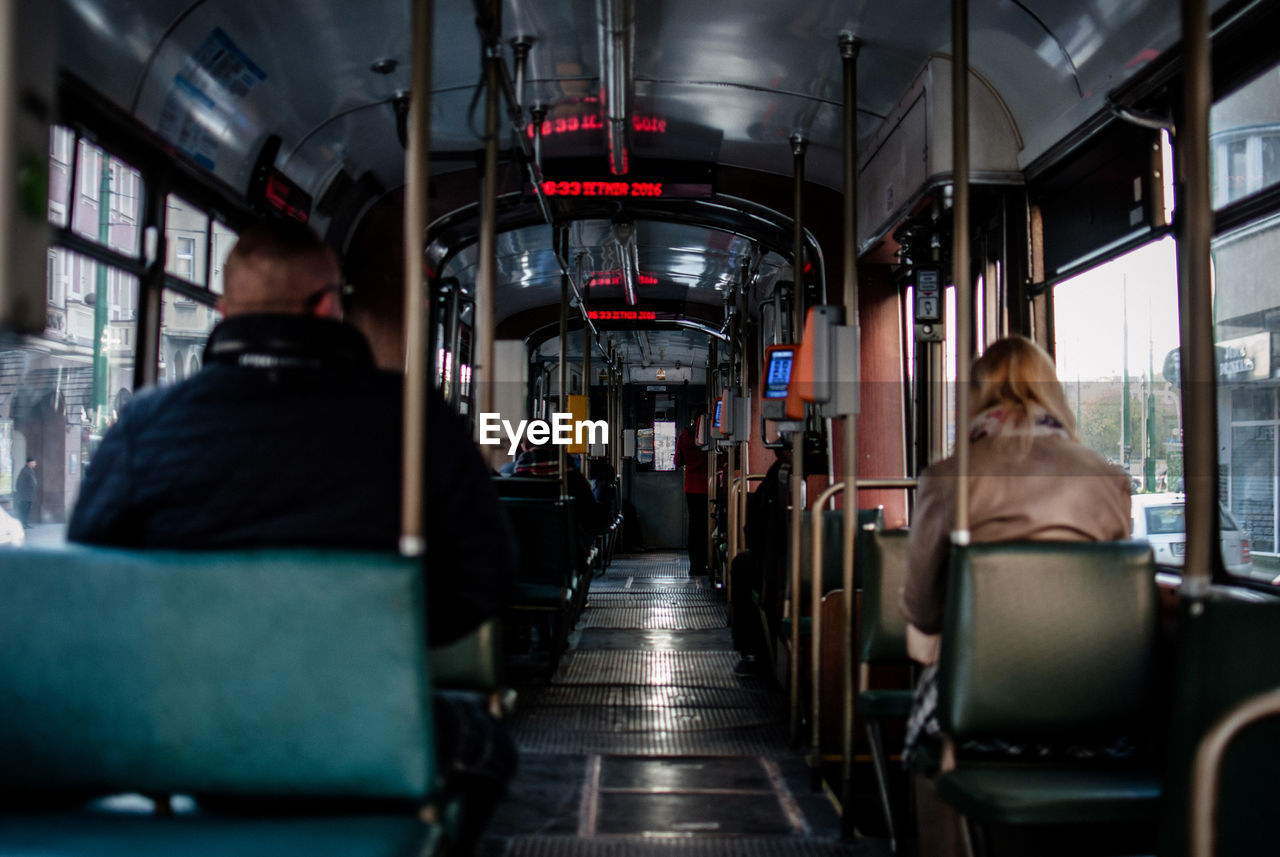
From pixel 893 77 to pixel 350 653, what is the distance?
4609 millimetres

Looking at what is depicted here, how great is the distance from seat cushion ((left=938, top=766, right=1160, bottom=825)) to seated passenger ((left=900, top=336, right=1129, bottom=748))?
0.35 metres

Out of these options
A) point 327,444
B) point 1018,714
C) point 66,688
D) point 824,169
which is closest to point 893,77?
point 824,169

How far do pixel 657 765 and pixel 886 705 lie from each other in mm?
1345

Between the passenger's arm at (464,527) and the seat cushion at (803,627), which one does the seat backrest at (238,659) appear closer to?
the passenger's arm at (464,527)

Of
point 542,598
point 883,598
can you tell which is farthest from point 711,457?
point 883,598

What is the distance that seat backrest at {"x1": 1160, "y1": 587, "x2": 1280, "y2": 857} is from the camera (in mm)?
1542

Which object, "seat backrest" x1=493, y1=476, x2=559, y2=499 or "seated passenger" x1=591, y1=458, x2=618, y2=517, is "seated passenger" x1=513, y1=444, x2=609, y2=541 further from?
"seated passenger" x1=591, y1=458, x2=618, y2=517

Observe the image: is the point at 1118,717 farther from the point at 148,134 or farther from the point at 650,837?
the point at 148,134

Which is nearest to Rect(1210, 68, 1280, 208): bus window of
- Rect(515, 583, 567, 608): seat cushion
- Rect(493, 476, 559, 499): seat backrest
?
Rect(515, 583, 567, 608): seat cushion

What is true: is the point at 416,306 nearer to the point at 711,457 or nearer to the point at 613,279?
the point at 711,457

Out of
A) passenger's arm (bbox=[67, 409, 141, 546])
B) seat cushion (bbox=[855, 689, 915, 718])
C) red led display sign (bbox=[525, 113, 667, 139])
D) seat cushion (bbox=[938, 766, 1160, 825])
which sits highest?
red led display sign (bbox=[525, 113, 667, 139])

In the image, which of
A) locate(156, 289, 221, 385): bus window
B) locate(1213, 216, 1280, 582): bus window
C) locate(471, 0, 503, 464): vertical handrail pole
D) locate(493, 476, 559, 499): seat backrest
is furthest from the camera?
locate(493, 476, 559, 499): seat backrest

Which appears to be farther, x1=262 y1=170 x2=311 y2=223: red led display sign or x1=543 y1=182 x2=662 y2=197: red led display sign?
x1=543 y1=182 x2=662 y2=197: red led display sign

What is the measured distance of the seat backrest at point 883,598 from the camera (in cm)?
344
